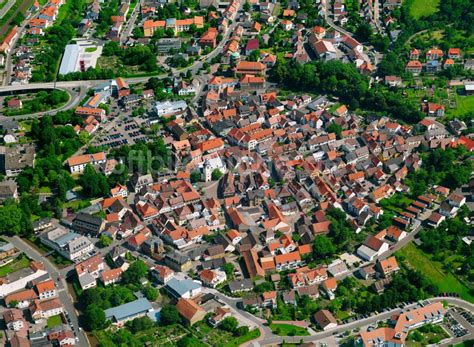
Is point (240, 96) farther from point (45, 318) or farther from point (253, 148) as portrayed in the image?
point (45, 318)

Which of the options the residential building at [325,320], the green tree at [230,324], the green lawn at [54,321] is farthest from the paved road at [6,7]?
the residential building at [325,320]

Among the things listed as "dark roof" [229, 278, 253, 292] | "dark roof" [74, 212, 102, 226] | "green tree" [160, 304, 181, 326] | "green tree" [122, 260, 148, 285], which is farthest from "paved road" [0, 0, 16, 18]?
"green tree" [160, 304, 181, 326]

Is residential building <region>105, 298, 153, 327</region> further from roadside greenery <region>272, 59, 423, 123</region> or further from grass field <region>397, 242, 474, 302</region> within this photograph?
roadside greenery <region>272, 59, 423, 123</region>

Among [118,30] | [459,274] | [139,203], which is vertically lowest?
[459,274]

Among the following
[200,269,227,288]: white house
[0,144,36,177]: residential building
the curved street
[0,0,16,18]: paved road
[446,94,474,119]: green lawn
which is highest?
[0,0,16,18]: paved road

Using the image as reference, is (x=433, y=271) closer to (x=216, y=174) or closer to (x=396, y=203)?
(x=396, y=203)

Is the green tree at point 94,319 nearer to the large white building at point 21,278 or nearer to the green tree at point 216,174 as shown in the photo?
the large white building at point 21,278

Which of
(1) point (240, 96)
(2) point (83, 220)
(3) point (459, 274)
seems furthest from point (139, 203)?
(3) point (459, 274)
